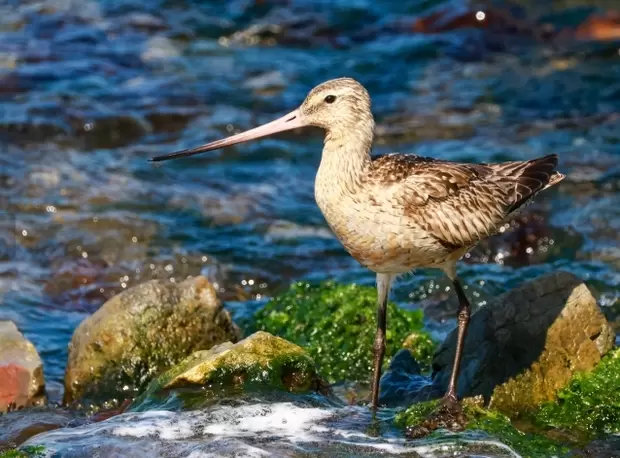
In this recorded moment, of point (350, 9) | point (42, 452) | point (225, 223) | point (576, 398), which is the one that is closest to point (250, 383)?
point (42, 452)

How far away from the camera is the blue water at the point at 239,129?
37.3 feet

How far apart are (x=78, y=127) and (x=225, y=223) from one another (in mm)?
3118

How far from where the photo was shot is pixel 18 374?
27.5ft

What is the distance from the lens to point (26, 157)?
1359 centimetres

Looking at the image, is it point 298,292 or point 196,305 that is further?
point 298,292

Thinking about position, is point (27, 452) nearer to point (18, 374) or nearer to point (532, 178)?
point (18, 374)

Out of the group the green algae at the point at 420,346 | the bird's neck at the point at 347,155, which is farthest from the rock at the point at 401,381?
the bird's neck at the point at 347,155

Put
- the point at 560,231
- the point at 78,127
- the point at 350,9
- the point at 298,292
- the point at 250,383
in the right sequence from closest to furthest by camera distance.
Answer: the point at 250,383 < the point at 298,292 < the point at 560,231 < the point at 78,127 < the point at 350,9

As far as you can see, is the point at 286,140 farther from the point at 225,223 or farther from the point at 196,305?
the point at 196,305

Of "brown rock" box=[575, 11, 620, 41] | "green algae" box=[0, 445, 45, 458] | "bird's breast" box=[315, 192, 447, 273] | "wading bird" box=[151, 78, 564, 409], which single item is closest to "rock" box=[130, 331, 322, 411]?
"wading bird" box=[151, 78, 564, 409]

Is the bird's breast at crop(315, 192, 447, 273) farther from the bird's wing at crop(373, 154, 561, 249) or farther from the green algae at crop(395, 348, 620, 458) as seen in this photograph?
the green algae at crop(395, 348, 620, 458)

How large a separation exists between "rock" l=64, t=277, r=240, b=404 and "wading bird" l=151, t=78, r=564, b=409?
4.48 feet

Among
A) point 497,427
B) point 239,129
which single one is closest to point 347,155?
point 497,427

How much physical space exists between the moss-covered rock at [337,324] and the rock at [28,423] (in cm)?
202
